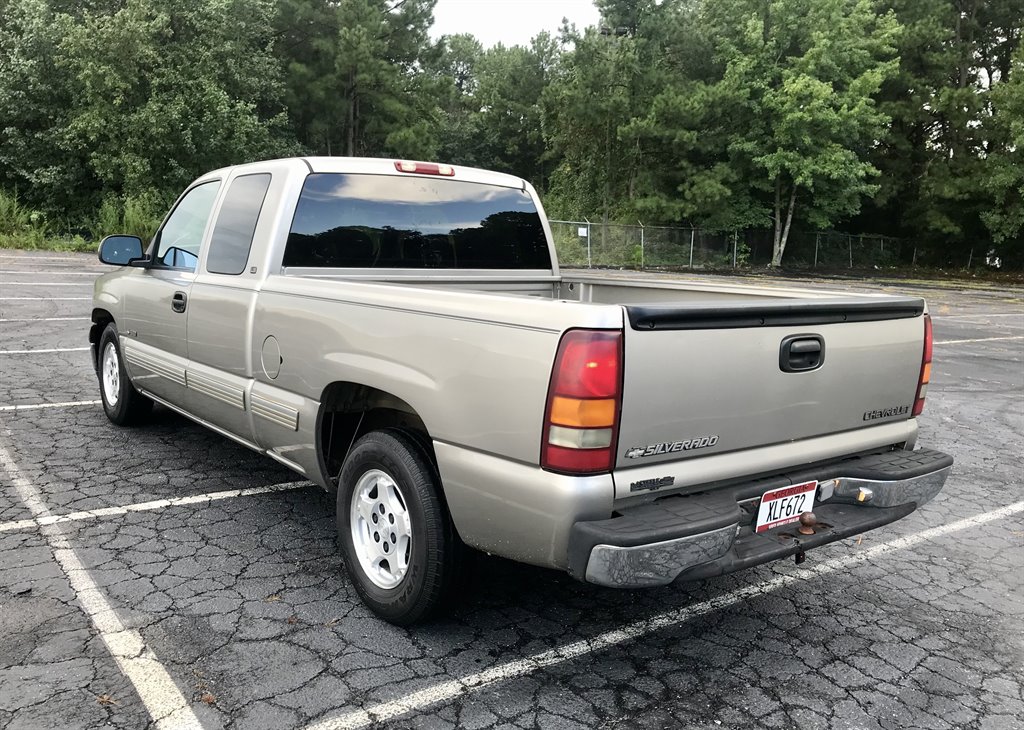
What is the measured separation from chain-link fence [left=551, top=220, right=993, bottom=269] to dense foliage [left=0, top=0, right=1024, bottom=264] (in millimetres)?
911

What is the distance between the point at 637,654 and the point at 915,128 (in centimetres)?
4648

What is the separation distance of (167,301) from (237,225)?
851 millimetres

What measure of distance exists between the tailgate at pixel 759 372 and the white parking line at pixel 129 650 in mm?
1652

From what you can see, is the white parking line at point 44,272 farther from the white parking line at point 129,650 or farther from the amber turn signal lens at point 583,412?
the amber turn signal lens at point 583,412

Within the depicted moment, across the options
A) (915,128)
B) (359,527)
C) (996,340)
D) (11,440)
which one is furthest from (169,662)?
(915,128)

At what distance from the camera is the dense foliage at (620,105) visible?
2653 cm

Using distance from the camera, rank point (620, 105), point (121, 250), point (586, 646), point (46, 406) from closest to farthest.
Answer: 1. point (586, 646)
2. point (121, 250)
3. point (46, 406)
4. point (620, 105)

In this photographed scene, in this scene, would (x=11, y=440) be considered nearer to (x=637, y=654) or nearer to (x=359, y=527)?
(x=359, y=527)

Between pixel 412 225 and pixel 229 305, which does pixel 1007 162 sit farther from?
pixel 229 305

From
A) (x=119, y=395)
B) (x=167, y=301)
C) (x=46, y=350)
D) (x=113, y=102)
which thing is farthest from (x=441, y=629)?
(x=113, y=102)

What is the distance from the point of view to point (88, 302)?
13.4 m

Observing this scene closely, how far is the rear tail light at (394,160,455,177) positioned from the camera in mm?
4414

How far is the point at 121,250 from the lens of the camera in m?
5.33

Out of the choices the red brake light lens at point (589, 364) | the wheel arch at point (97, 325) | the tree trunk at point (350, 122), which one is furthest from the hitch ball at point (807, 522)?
the tree trunk at point (350, 122)
